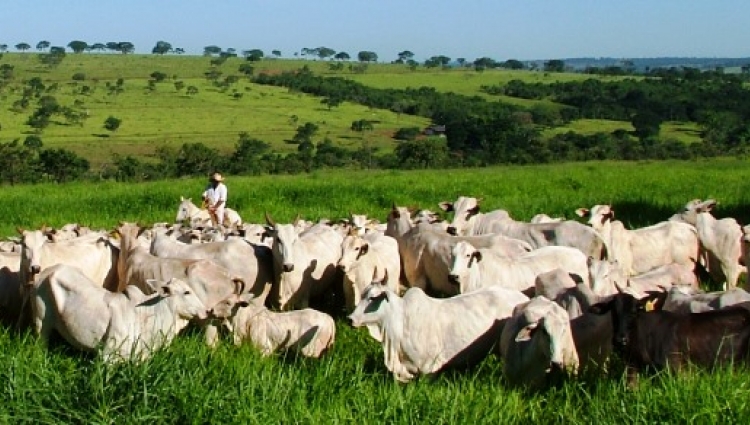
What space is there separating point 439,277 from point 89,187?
17.4m

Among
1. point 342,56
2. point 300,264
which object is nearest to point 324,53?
point 342,56

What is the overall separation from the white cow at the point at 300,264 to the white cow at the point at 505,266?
177 cm

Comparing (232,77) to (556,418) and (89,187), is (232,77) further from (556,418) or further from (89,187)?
(556,418)

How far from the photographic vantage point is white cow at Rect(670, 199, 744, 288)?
1236cm

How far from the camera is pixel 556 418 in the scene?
6.87m

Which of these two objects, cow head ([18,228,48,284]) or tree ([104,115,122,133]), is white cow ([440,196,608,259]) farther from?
tree ([104,115,122,133])

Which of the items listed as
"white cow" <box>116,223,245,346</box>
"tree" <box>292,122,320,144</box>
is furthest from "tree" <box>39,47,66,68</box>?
"white cow" <box>116,223,245,346</box>

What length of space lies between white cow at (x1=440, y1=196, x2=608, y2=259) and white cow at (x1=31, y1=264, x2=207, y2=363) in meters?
4.85

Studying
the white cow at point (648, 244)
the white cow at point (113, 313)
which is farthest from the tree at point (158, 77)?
the white cow at point (113, 313)

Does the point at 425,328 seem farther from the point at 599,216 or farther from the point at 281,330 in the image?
the point at 599,216

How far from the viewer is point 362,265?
426 inches

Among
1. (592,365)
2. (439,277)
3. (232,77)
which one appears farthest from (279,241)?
(232,77)

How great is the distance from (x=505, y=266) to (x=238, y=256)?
3020mm

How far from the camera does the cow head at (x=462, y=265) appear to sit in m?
9.93
